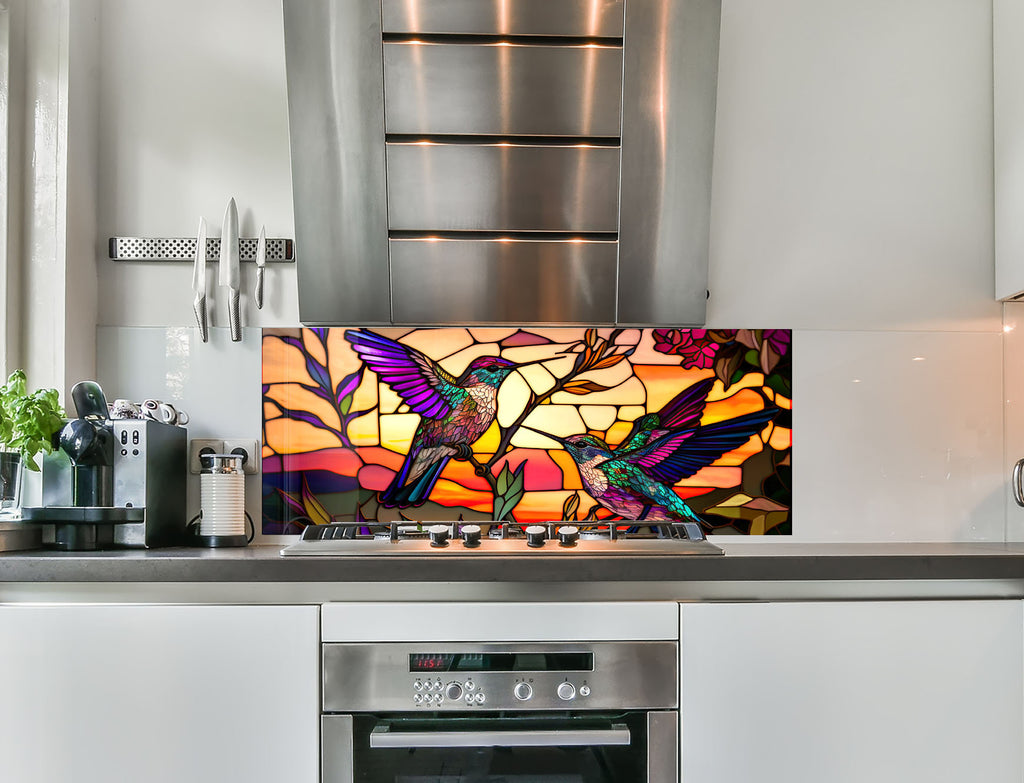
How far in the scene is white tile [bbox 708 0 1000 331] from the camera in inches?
81.9

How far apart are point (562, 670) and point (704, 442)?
80 centimetres

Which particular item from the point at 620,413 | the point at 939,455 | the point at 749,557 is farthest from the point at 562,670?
the point at 939,455

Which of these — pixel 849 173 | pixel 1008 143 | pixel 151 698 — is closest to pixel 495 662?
pixel 151 698

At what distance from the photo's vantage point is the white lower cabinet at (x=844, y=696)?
1492mm

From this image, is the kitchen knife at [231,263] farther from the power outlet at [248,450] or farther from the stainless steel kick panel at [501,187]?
the stainless steel kick panel at [501,187]

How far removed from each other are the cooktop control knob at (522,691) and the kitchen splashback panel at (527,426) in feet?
2.02

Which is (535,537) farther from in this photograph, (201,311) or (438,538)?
(201,311)

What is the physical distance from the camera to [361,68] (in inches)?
71.8

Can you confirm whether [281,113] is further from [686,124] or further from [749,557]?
[749,557]

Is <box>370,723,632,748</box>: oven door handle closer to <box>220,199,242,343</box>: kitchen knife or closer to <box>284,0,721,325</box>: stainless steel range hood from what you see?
<box>284,0,721,325</box>: stainless steel range hood

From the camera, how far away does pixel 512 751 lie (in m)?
1.47

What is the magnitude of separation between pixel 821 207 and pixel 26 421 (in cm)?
189

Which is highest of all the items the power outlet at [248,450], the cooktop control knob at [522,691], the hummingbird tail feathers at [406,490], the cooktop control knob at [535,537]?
the power outlet at [248,450]

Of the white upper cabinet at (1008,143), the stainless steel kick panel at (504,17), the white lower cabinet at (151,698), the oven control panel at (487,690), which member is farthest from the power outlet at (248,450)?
the white upper cabinet at (1008,143)
